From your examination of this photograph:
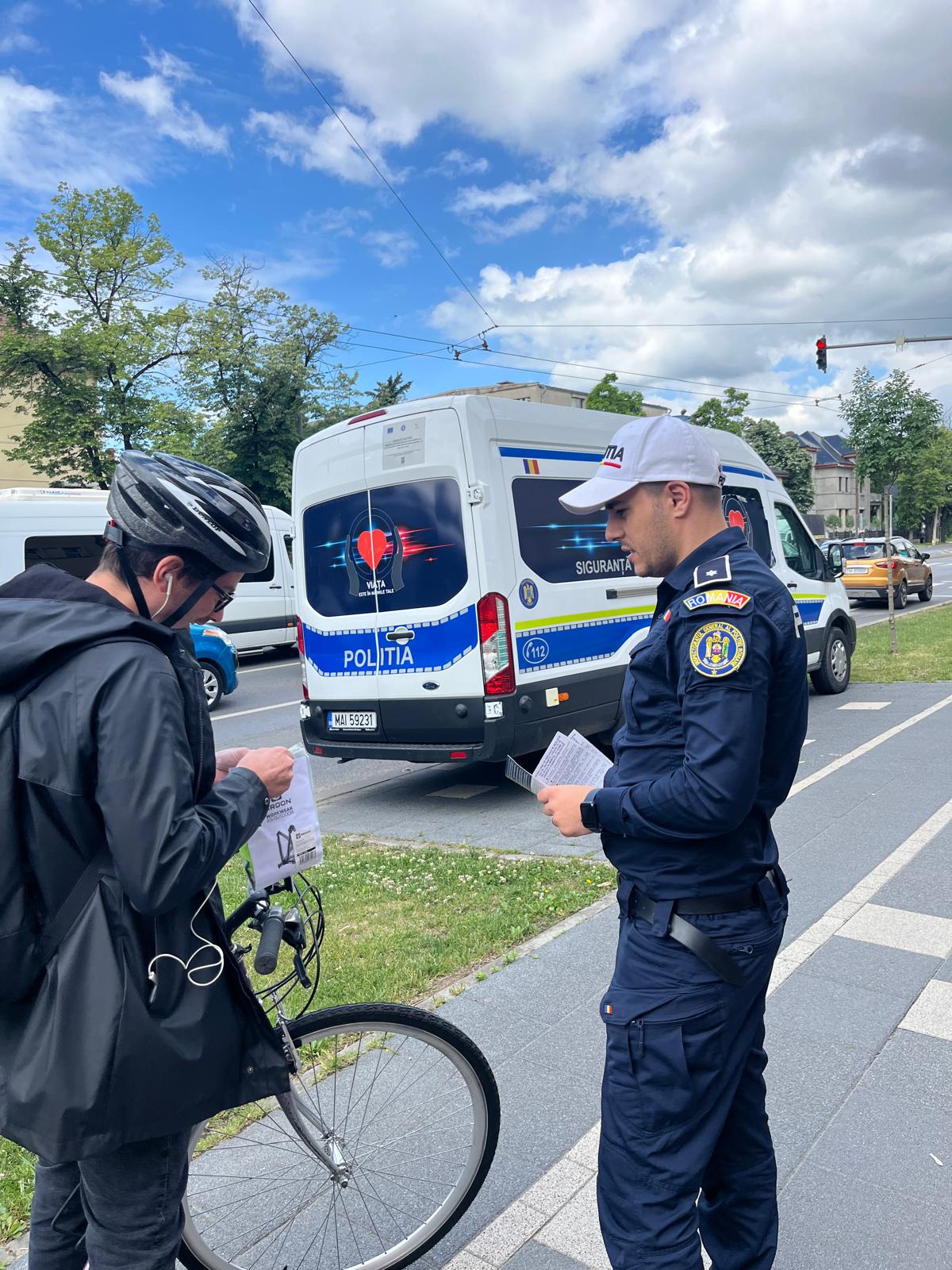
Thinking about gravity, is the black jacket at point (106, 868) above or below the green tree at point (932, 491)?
below

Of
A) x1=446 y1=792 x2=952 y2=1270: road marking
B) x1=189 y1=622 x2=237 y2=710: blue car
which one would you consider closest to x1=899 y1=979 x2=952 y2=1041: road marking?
x1=446 y1=792 x2=952 y2=1270: road marking

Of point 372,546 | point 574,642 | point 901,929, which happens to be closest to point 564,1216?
point 901,929

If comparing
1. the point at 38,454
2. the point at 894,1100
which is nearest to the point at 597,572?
the point at 894,1100

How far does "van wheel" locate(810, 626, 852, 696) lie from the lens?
33.9 feet

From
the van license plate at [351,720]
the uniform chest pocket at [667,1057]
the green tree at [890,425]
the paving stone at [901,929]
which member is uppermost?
the green tree at [890,425]

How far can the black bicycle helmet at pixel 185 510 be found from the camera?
5.26 ft

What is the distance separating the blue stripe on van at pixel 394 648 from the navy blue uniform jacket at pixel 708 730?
4296mm

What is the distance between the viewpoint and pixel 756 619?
1.57m

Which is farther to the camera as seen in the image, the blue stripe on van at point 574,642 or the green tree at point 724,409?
the green tree at point 724,409

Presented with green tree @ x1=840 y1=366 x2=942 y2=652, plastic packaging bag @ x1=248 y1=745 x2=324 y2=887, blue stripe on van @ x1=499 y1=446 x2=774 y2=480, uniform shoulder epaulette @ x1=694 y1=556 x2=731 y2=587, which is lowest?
plastic packaging bag @ x1=248 y1=745 x2=324 y2=887

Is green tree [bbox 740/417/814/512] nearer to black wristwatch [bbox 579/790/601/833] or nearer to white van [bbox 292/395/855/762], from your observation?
white van [bbox 292/395/855/762]

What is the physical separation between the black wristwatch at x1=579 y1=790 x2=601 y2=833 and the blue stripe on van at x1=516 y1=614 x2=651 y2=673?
14.1 ft

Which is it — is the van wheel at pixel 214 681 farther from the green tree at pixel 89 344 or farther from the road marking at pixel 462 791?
the green tree at pixel 89 344

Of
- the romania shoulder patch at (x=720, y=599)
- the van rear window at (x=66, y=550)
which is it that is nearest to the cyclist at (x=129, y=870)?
the romania shoulder patch at (x=720, y=599)
